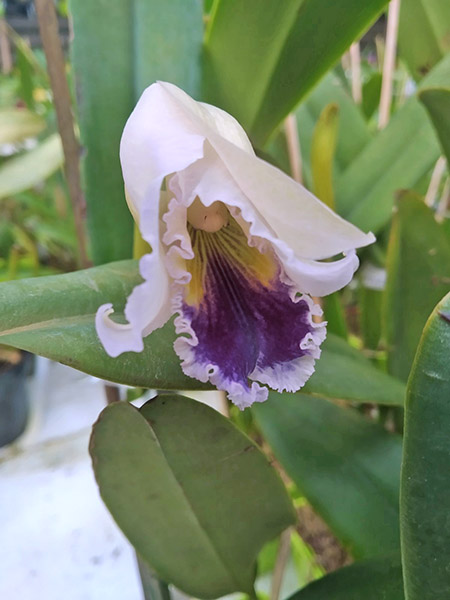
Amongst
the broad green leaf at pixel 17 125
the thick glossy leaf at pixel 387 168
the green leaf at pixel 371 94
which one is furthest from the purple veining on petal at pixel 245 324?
the green leaf at pixel 371 94

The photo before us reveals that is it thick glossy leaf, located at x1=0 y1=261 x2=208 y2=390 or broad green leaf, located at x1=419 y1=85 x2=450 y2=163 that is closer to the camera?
thick glossy leaf, located at x1=0 y1=261 x2=208 y2=390

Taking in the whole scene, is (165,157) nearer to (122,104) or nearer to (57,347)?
(57,347)

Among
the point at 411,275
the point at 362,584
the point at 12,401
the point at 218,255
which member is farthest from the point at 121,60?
the point at 12,401

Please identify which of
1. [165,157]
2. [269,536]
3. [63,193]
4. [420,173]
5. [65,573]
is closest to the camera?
[165,157]

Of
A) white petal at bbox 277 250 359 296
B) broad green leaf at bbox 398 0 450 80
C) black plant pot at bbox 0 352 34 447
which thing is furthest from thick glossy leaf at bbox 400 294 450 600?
black plant pot at bbox 0 352 34 447

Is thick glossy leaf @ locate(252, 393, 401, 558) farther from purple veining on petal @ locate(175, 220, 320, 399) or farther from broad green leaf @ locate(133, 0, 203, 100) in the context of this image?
broad green leaf @ locate(133, 0, 203, 100)

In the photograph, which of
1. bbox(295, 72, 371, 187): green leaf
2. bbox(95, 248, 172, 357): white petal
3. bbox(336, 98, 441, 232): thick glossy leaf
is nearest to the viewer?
bbox(95, 248, 172, 357): white petal

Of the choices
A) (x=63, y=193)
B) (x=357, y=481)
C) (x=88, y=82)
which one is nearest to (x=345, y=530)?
(x=357, y=481)
